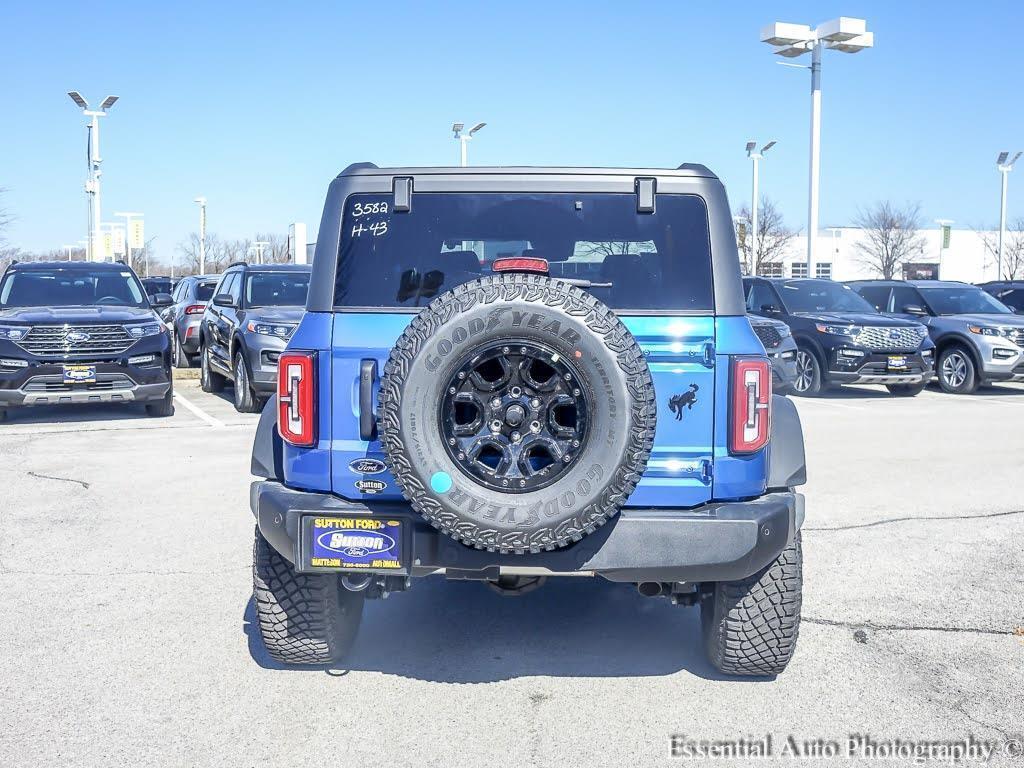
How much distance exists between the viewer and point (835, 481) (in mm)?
8758

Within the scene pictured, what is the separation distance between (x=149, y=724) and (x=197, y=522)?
3.33 meters

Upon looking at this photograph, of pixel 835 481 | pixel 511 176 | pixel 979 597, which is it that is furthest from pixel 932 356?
pixel 511 176

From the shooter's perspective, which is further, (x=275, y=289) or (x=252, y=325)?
(x=275, y=289)

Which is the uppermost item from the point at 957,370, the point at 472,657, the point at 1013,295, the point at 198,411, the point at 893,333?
the point at 1013,295

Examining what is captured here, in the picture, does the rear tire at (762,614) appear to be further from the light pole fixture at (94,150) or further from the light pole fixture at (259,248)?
the light pole fixture at (259,248)

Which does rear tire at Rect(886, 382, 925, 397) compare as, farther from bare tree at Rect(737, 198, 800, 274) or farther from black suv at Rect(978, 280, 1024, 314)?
bare tree at Rect(737, 198, 800, 274)

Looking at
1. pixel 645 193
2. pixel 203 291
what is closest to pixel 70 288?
pixel 203 291

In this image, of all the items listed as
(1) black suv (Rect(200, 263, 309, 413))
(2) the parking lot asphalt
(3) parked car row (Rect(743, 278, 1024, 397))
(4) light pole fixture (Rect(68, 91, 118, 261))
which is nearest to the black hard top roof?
(2) the parking lot asphalt

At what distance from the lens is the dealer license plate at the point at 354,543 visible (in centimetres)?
387

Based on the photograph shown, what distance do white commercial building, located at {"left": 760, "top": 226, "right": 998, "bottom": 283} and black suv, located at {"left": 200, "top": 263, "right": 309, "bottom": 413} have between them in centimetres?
5893

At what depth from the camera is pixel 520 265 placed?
12.5ft

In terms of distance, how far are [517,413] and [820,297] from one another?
14.0 meters

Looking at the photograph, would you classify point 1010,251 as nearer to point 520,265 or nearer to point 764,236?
point 764,236

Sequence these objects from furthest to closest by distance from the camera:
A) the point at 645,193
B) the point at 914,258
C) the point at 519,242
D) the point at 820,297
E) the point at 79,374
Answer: the point at 914,258 → the point at 820,297 → the point at 79,374 → the point at 519,242 → the point at 645,193
